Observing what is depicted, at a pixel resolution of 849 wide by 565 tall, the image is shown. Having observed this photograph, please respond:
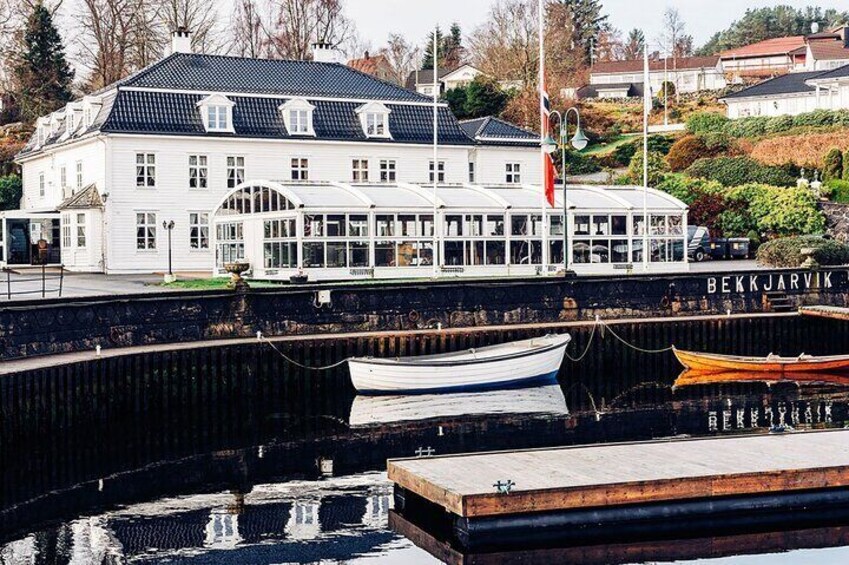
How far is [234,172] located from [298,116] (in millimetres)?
3677

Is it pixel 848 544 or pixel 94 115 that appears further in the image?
pixel 94 115

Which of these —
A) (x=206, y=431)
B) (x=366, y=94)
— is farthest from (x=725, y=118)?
(x=206, y=431)

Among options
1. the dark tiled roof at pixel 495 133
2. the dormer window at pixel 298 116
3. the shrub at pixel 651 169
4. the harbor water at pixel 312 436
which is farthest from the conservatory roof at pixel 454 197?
the shrub at pixel 651 169

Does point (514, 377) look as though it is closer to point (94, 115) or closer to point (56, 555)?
point (56, 555)

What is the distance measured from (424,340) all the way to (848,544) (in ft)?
53.9

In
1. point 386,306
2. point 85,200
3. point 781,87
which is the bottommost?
point 386,306

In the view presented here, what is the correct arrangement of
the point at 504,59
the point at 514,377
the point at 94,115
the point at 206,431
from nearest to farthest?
1. the point at 206,431
2. the point at 514,377
3. the point at 94,115
4. the point at 504,59

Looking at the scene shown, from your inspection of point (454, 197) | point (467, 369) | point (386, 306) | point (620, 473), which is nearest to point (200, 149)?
point (454, 197)

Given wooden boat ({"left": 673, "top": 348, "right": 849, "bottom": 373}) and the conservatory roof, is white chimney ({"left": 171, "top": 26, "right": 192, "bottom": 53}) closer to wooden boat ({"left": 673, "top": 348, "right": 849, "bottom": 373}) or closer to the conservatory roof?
the conservatory roof

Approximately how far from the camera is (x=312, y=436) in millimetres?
26344

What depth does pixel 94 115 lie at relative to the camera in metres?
51.9

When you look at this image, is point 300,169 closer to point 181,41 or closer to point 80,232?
point 181,41

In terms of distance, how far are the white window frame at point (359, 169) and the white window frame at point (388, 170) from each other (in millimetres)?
695

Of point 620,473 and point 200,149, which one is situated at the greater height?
point 200,149
